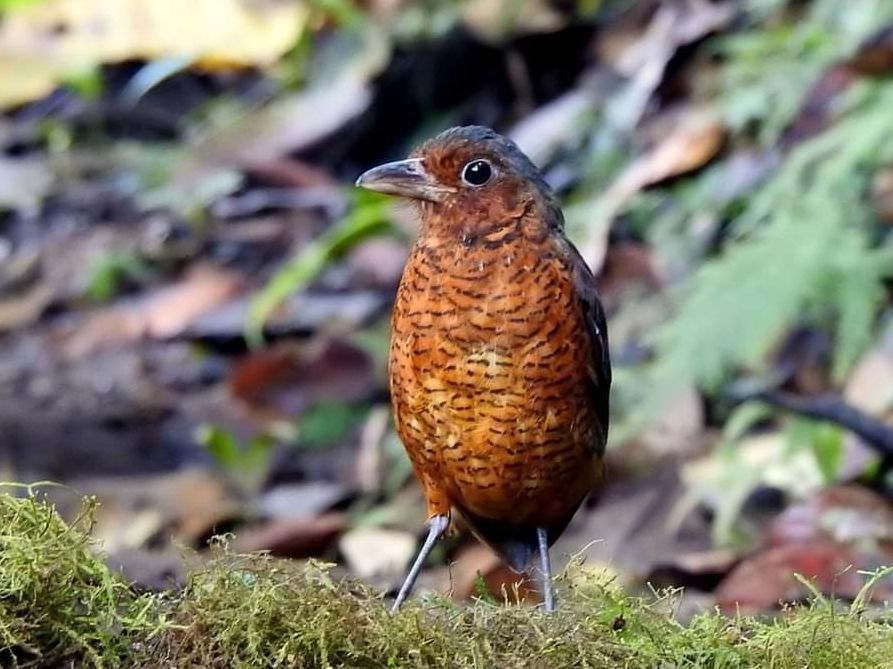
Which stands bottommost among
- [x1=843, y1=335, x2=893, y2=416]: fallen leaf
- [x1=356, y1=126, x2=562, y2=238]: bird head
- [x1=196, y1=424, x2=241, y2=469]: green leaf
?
[x1=843, y1=335, x2=893, y2=416]: fallen leaf

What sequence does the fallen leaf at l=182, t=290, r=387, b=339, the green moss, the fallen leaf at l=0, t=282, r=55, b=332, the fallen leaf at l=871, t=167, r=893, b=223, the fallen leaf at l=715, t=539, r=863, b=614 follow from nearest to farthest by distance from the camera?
the green moss, the fallen leaf at l=715, t=539, r=863, b=614, the fallen leaf at l=871, t=167, r=893, b=223, the fallen leaf at l=182, t=290, r=387, b=339, the fallen leaf at l=0, t=282, r=55, b=332

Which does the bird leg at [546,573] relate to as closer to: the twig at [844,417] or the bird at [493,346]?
the bird at [493,346]

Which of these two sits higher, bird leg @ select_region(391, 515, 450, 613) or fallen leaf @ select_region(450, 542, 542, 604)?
bird leg @ select_region(391, 515, 450, 613)

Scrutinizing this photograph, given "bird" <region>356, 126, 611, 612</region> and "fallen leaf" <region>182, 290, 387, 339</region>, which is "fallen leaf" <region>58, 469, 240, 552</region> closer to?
"fallen leaf" <region>182, 290, 387, 339</region>

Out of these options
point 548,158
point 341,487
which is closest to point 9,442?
point 341,487

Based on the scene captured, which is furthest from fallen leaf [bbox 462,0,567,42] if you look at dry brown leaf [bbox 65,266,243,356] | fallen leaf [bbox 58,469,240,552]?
fallen leaf [bbox 58,469,240,552]

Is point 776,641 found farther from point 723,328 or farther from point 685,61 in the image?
point 685,61

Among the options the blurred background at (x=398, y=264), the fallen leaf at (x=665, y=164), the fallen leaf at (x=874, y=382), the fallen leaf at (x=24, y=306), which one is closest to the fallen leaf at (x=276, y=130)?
the blurred background at (x=398, y=264)

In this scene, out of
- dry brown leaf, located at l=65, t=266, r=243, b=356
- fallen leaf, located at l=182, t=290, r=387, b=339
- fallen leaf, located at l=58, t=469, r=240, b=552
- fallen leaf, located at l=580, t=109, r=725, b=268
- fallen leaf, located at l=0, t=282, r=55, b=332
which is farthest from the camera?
fallen leaf, located at l=0, t=282, r=55, b=332
